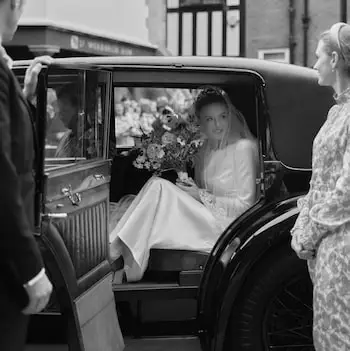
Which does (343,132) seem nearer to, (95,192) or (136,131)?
(95,192)

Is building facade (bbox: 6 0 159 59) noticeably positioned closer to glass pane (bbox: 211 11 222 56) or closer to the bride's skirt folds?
glass pane (bbox: 211 11 222 56)

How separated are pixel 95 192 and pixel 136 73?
0.73 metres

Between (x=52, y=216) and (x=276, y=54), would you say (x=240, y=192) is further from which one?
(x=276, y=54)

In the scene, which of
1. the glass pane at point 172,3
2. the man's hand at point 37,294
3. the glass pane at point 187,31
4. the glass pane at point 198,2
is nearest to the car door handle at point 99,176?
the man's hand at point 37,294

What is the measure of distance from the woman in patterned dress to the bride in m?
0.96

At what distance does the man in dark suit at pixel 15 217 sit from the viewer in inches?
78.6

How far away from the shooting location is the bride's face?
4.35m

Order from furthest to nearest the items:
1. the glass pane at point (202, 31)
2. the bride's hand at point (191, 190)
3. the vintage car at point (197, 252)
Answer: the glass pane at point (202, 31) < the bride's hand at point (191, 190) < the vintage car at point (197, 252)

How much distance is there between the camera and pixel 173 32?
68.6 ft

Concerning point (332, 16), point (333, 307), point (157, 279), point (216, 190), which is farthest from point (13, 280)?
point (332, 16)

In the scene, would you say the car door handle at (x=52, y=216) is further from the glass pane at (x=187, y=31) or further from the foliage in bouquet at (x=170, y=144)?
the glass pane at (x=187, y=31)

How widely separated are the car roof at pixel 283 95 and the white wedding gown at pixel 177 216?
12.1 inches

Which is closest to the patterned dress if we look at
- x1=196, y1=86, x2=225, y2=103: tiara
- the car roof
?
the car roof

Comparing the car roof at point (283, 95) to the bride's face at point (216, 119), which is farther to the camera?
the bride's face at point (216, 119)
